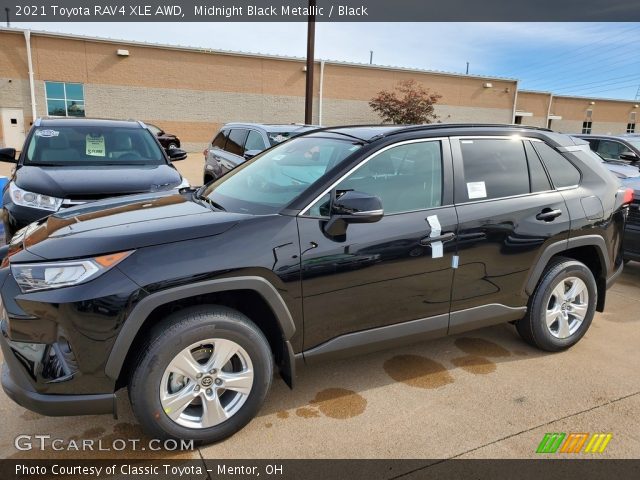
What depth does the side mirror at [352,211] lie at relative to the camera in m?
2.64

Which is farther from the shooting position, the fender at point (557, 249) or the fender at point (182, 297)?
the fender at point (557, 249)

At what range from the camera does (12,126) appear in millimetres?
23984

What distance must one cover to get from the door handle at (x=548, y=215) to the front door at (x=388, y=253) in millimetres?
829

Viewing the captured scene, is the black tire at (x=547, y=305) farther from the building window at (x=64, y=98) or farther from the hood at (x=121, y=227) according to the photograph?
the building window at (x=64, y=98)

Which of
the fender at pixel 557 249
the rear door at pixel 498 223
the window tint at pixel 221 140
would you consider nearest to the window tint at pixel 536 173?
the rear door at pixel 498 223

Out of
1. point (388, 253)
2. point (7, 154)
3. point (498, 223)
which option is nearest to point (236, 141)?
point (7, 154)

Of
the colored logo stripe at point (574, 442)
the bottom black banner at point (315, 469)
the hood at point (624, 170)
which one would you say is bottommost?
the bottom black banner at point (315, 469)

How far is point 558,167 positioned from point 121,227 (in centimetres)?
329

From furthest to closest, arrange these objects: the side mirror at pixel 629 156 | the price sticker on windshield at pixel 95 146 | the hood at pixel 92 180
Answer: the side mirror at pixel 629 156 < the price sticker on windshield at pixel 95 146 < the hood at pixel 92 180

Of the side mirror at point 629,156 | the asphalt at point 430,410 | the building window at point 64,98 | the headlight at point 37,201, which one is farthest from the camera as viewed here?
the building window at point 64,98

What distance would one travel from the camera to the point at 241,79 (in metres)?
28.2

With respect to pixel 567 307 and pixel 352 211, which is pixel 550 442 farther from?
pixel 352 211

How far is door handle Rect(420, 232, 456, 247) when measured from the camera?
303cm

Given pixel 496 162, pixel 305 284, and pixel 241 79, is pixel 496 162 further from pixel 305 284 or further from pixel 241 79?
pixel 241 79
